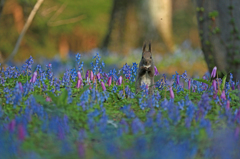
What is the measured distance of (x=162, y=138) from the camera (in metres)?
3.04

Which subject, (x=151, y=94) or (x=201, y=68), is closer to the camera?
(x=151, y=94)

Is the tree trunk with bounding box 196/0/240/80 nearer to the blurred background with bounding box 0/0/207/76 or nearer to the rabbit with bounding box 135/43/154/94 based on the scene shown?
the blurred background with bounding box 0/0/207/76

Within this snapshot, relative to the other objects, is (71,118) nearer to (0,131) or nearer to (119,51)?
(0,131)

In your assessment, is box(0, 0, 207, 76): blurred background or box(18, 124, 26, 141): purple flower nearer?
box(18, 124, 26, 141): purple flower

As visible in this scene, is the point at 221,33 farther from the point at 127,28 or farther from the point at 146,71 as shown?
the point at 127,28

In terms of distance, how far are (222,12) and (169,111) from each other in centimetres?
330

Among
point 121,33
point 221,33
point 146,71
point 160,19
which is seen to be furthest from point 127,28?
point 146,71

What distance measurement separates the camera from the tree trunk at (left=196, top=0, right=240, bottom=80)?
6141mm

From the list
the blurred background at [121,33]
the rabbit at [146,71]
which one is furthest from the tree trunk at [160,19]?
the rabbit at [146,71]

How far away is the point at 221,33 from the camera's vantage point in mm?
6277

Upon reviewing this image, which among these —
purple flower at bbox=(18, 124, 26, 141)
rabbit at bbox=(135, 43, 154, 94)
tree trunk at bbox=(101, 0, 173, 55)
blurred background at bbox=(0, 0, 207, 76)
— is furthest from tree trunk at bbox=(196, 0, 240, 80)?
tree trunk at bbox=(101, 0, 173, 55)

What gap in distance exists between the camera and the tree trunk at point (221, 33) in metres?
6.14

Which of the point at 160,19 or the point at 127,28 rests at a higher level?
the point at 160,19

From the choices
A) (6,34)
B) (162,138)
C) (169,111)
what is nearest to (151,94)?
(169,111)
